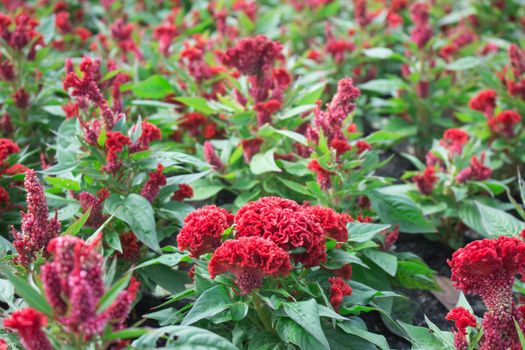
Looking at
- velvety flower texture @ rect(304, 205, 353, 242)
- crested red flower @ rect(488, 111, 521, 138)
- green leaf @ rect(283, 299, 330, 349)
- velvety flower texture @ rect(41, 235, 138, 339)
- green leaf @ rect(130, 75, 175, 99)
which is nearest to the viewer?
velvety flower texture @ rect(41, 235, 138, 339)

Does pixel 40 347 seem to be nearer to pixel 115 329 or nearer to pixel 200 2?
pixel 115 329

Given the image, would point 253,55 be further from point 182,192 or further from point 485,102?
point 485,102

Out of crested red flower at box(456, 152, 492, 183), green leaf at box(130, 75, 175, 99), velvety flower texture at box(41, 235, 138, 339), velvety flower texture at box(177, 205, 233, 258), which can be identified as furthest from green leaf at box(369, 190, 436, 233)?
velvety flower texture at box(41, 235, 138, 339)

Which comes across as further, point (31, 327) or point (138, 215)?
point (138, 215)

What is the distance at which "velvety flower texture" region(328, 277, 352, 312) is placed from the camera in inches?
96.0

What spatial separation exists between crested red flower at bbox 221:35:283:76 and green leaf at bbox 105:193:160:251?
1.12 m

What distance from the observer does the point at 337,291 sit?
2.45 meters

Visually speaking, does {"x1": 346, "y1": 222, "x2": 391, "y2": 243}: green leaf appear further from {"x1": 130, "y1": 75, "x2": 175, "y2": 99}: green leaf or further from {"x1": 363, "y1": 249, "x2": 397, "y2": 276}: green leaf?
{"x1": 130, "y1": 75, "x2": 175, "y2": 99}: green leaf

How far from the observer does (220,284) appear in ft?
7.73

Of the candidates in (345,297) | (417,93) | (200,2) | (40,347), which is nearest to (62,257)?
(40,347)

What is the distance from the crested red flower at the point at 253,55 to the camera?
3.49 metres

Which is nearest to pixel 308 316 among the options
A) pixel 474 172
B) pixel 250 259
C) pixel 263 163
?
Result: pixel 250 259

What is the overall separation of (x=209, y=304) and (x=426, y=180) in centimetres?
186

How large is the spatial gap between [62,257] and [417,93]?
3.61 metres
